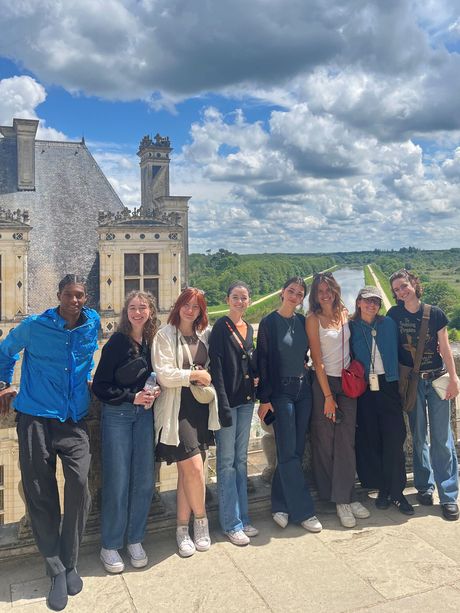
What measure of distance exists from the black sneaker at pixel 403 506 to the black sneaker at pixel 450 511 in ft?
0.87

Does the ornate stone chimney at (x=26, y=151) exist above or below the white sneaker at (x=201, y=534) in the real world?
above

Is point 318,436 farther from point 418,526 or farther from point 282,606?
point 282,606

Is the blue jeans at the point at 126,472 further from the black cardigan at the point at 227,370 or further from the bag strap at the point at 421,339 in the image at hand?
the bag strap at the point at 421,339

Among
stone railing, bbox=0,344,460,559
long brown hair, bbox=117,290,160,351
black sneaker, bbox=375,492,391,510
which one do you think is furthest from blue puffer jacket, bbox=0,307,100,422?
black sneaker, bbox=375,492,391,510

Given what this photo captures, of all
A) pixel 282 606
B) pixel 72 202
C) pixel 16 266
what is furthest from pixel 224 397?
pixel 72 202

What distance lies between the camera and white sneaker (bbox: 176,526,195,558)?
153 inches

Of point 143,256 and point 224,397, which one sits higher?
point 143,256

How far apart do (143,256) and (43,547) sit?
54.3 feet

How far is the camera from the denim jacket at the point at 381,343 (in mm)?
4637

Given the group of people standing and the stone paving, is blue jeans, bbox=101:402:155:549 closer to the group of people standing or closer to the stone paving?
the group of people standing

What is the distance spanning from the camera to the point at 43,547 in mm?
3482

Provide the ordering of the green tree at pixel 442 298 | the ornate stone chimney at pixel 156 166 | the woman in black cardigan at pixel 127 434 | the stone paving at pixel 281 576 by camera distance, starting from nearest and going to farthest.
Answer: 1. the stone paving at pixel 281 576
2. the woman in black cardigan at pixel 127 434
3. the ornate stone chimney at pixel 156 166
4. the green tree at pixel 442 298

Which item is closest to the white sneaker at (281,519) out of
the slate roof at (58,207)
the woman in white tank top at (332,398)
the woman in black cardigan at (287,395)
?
the woman in black cardigan at (287,395)

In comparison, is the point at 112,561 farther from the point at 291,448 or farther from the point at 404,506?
the point at 404,506
